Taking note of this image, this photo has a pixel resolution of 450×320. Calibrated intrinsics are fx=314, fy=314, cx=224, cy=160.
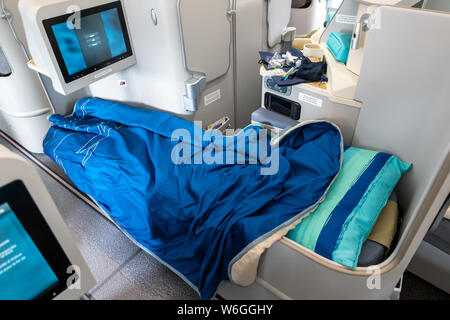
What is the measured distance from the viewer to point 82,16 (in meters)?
1.56

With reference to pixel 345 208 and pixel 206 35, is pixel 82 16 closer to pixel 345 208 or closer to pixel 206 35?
pixel 206 35

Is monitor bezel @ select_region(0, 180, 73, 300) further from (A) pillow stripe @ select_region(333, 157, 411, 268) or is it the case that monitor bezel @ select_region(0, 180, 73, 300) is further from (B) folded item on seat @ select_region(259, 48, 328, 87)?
(B) folded item on seat @ select_region(259, 48, 328, 87)

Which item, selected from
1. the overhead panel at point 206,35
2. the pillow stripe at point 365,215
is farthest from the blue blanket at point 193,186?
the overhead panel at point 206,35

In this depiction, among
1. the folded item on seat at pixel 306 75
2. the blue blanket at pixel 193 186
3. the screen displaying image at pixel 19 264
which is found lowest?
the blue blanket at pixel 193 186

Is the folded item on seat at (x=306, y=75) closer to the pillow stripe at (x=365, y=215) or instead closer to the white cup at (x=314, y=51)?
the white cup at (x=314, y=51)

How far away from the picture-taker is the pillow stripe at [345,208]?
1140 mm

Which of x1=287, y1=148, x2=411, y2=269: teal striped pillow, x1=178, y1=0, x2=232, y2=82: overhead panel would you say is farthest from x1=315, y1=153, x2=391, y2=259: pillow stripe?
x1=178, y1=0, x2=232, y2=82: overhead panel

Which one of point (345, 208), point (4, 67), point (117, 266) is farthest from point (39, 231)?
point (4, 67)

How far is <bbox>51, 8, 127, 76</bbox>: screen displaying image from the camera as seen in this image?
1546 mm

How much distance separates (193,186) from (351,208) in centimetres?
71

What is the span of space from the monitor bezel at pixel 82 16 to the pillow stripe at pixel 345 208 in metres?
1.43

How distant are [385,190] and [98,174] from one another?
1.43 meters

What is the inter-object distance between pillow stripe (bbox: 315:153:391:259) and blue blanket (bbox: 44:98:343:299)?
9 cm
